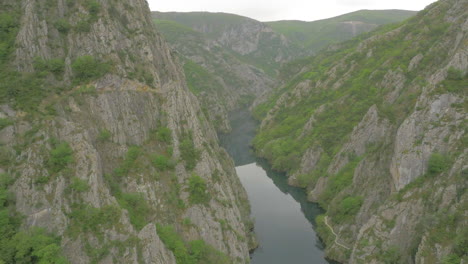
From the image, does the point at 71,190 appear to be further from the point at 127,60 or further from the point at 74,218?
the point at 127,60

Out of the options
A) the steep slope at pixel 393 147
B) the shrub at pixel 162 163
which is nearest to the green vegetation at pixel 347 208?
the steep slope at pixel 393 147

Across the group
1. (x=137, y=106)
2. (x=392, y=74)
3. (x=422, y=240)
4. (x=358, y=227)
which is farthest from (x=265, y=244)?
(x=392, y=74)

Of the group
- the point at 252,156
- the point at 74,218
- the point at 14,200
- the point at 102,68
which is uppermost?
the point at 102,68

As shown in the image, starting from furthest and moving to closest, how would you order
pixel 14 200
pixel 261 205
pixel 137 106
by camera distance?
pixel 261 205 < pixel 137 106 < pixel 14 200

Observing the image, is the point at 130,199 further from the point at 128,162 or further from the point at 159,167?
the point at 159,167

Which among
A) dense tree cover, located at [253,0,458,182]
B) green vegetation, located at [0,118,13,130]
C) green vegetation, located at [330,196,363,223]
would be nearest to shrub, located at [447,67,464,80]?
dense tree cover, located at [253,0,458,182]

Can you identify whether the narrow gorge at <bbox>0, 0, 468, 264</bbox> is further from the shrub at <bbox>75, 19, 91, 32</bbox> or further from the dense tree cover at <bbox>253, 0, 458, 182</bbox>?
the dense tree cover at <bbox>253, 0, 458, 182</bbox>

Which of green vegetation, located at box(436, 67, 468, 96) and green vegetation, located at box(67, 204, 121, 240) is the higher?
green vegetation, located at box(436, 67, 468, 96)
